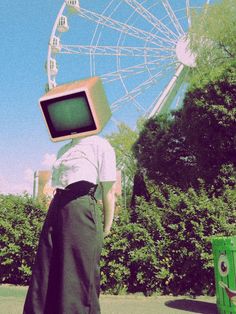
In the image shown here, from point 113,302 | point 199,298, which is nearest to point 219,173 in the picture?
point 199,298

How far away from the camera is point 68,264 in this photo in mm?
2006

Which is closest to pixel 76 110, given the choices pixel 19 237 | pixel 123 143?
pixel 19 237

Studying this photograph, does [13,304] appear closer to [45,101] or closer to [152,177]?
[45,101]

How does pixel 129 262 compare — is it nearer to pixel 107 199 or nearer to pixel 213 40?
pixel 107 199

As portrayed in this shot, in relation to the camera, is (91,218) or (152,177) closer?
(91,218)

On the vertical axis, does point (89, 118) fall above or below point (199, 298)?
above

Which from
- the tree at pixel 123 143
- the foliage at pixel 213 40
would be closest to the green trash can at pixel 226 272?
the foliage at pixel 213 40

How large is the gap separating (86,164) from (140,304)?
11.6 ft

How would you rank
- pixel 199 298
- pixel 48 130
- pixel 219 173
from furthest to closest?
pixel 219 173 < pixel 199 298 < pixel 48 130

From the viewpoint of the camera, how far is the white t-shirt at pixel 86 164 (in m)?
2.18

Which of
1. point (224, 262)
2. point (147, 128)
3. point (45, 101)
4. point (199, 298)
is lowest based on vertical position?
point (199, 298)

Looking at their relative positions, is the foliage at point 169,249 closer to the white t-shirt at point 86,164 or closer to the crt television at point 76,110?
the white t-shirt at point 86,164

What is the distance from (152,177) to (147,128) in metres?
3.19

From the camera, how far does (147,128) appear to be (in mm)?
17984
